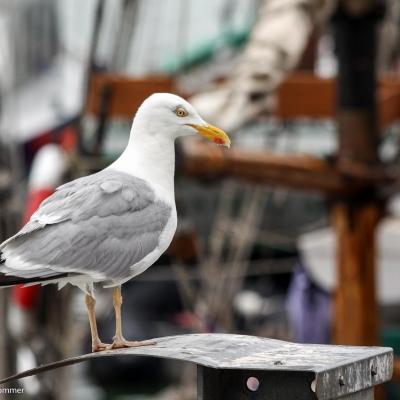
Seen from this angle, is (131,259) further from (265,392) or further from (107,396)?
(107,396)

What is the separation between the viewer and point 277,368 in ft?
7.61

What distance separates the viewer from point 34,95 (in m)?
25.3

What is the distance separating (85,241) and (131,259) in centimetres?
15

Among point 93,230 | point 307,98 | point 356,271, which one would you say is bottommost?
point 93,230

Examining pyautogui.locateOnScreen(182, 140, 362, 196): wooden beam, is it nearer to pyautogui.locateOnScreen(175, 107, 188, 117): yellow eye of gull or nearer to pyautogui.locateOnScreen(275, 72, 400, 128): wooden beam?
pyautogui.locateOnScreen(275, 72, 400, 128): wooden beam

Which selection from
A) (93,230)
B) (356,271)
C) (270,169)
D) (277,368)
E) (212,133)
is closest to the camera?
(277,368)

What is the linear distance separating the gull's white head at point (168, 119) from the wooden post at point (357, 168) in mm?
4061

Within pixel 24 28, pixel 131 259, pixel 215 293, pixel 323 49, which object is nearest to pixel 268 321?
pixel 215 293

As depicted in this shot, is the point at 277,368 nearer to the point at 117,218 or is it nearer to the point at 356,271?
the point at 117,218

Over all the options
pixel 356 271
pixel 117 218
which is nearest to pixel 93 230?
pixel 117 218

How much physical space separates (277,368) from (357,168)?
514 cm

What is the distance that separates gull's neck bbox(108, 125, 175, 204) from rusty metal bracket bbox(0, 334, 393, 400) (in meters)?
0.85

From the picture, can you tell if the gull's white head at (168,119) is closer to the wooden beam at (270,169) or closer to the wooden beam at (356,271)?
the wooden beam at (270,169)

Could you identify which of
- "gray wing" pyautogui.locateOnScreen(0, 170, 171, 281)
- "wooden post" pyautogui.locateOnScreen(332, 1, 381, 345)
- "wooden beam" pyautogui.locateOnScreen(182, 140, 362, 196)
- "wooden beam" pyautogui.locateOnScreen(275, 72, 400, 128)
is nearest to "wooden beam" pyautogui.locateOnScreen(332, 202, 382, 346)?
"wooden post" pyautogui.locateOnScreen(332, 1, 381, 345)
